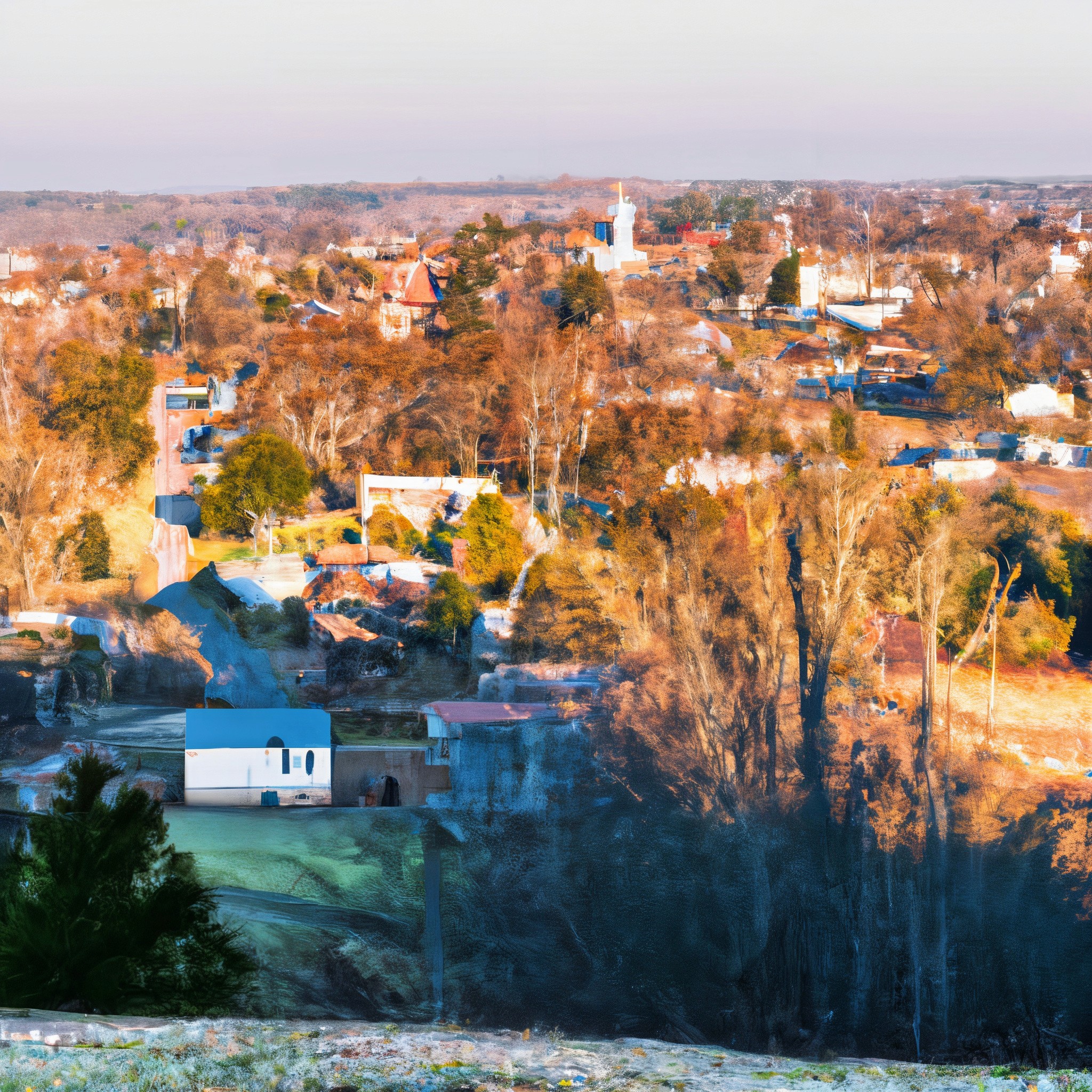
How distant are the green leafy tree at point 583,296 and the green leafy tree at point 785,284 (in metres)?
2.16

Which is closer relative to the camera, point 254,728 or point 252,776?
point 252,776

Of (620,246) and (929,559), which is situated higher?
(620,246)

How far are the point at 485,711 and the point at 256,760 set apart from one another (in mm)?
2137

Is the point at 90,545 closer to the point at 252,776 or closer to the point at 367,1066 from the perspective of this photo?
the point at 252,776

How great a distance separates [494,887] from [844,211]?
959 cm

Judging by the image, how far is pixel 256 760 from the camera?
9.30 m

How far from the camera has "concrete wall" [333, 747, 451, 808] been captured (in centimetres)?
948

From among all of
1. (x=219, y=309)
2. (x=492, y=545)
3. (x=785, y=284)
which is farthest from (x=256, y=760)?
(x=785, y=284)

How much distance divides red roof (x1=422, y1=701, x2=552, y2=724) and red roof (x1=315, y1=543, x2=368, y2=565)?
5.79 feet

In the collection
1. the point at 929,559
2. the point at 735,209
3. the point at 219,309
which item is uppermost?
the point at 735,209

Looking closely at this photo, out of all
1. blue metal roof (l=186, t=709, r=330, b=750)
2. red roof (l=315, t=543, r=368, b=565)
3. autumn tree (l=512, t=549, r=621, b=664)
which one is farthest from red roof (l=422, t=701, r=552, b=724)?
red roof (l=315, t=543, r=368, b=565)

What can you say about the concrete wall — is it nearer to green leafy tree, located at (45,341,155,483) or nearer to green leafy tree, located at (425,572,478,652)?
green leafy tree, located at (425,572,478,652)


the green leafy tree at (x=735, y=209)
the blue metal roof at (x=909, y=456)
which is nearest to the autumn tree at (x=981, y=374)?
the blue metal roof at (x=909, y=456)

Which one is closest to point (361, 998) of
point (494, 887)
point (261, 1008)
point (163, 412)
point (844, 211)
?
point (261, 1008)
